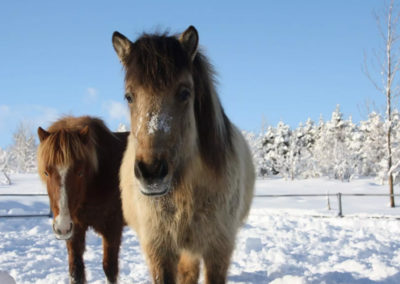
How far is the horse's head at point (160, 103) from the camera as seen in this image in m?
2.06

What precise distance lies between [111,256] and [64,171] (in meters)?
1.48

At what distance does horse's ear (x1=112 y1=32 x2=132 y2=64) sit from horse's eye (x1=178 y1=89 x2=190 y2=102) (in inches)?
23.5

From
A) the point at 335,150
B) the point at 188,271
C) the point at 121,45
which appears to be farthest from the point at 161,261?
the point at 335,150

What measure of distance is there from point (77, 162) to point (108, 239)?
4.20 feet

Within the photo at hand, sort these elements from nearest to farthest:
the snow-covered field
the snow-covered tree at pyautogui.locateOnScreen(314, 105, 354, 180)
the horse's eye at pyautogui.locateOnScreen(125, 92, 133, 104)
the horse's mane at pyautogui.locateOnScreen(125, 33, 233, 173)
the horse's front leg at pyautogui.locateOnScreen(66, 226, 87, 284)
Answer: the horse's mane at pyautogui.locateOnScreen(125, 33, 233, 173)
the horse's eye at pyautogui.locateOnScreen(125, 92, 133, 104)
the horse's front leg at pyautogui.locateOnScreen(66, 226, 87, 284)
the snow-covered field
the snow-covered tree at pyautogui.locateOnScreen(314, 105, 354, 180)

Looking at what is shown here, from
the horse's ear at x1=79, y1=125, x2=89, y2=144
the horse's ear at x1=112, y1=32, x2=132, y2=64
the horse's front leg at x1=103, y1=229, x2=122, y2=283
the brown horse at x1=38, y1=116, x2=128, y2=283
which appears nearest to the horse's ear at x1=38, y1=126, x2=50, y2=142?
the brown horse at x1=38, y1=116, x2=128, y2=283

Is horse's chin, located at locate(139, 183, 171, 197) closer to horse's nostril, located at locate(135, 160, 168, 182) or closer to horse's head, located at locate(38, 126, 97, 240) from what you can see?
horse's nostril, located at locate(135, 160, 168, 182)

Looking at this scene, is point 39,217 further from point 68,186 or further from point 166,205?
point 166,205

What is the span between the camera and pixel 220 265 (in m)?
2.95

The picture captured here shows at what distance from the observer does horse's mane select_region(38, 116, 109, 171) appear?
3592 millimetres

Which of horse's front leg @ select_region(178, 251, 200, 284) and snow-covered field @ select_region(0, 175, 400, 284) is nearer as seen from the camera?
horse's front leg @ select_region(178, 251, 200, 284)

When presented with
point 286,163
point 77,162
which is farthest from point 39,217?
point 286,163

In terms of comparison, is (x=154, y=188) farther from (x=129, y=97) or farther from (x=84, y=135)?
(x=84, y=135)

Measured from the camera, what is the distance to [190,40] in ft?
8.36
